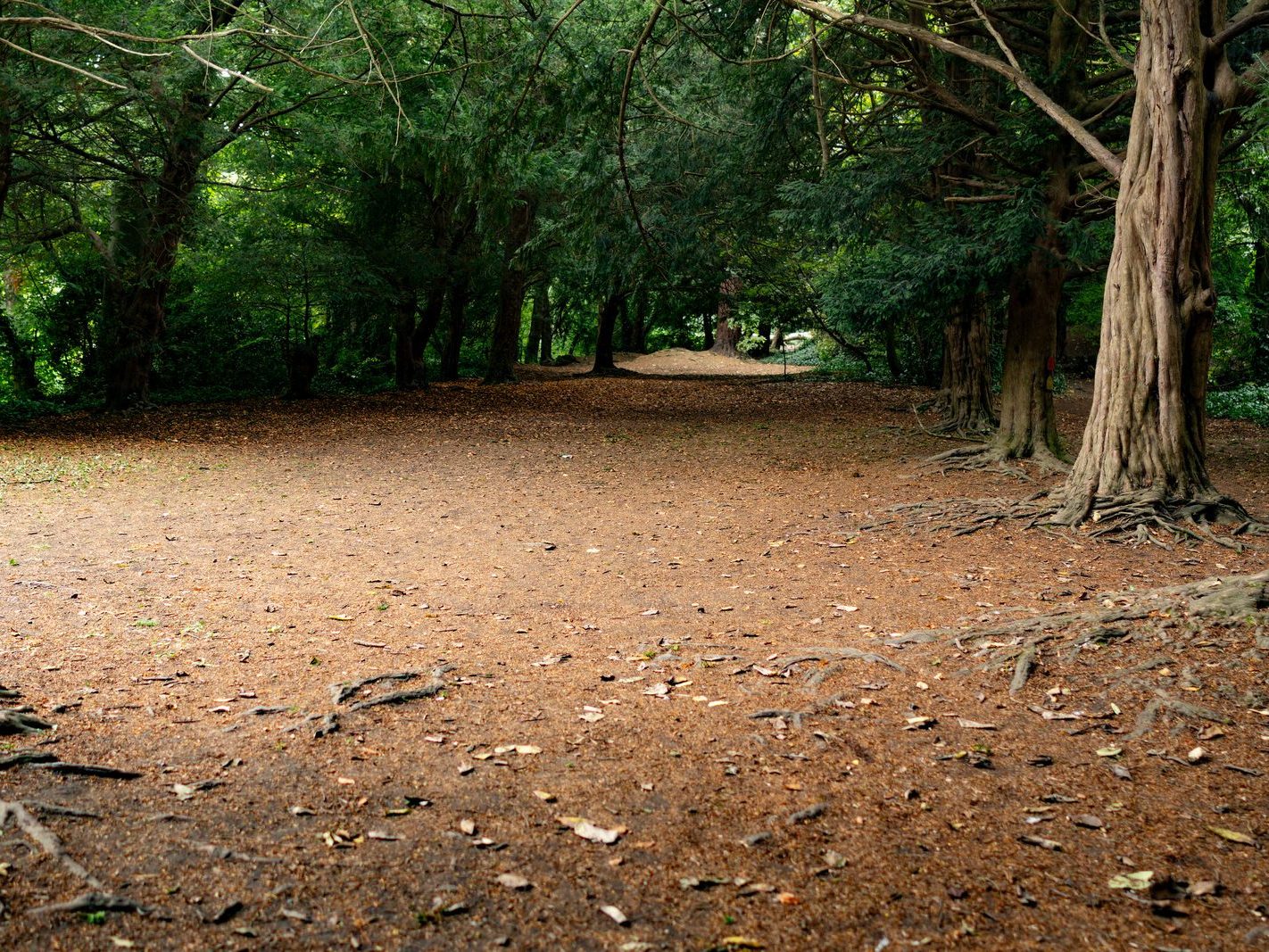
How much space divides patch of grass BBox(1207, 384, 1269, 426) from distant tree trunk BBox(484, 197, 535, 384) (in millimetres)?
12783

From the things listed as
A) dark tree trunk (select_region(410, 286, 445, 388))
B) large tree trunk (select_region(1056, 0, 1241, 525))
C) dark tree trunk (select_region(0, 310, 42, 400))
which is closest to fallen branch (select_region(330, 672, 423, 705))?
large tree trunk (select_region(1056, 0, 1241, 525))

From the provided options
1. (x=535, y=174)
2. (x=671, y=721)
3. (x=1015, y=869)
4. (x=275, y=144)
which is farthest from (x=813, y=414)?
(x=1015, y=869)

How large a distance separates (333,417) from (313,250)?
2.67m

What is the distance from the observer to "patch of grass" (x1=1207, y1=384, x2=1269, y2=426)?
50.9 feet

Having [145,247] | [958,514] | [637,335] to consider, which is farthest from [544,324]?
[958,514]

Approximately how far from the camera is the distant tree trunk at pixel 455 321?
1777 cm

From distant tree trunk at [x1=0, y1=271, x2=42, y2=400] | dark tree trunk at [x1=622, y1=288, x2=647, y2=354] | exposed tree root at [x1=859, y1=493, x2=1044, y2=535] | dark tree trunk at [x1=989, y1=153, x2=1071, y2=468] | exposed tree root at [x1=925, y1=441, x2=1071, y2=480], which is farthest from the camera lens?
dark tree trunk at [x1=622, y1=288, x2=647, y2=354]

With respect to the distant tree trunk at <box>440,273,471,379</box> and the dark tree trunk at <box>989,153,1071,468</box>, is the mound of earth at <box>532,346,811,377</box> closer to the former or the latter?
the distant tree trunk at <box>440,273,471,379</box>

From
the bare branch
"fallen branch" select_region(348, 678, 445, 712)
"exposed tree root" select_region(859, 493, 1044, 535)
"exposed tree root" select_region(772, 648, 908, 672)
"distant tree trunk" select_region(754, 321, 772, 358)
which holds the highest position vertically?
the bare branch

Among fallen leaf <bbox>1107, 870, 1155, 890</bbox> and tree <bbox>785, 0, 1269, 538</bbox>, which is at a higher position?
tree <bbox>785, 0, 1269, 538</bbox>

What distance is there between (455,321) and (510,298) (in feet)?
4.93

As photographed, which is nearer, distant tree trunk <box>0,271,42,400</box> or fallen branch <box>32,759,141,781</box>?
fallen branch <box>32,759,141,781</box>

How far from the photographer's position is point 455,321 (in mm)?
19375

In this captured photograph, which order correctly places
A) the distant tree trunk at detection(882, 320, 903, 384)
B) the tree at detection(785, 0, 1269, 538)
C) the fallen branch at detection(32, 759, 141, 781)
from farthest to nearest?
1. the distant tree trunk at detection(882, 320, 903, 384)
2. the tree at detection(785, 0, 1269, 538)
3. the fallen branch at detection(32, 759, 141, 781)
